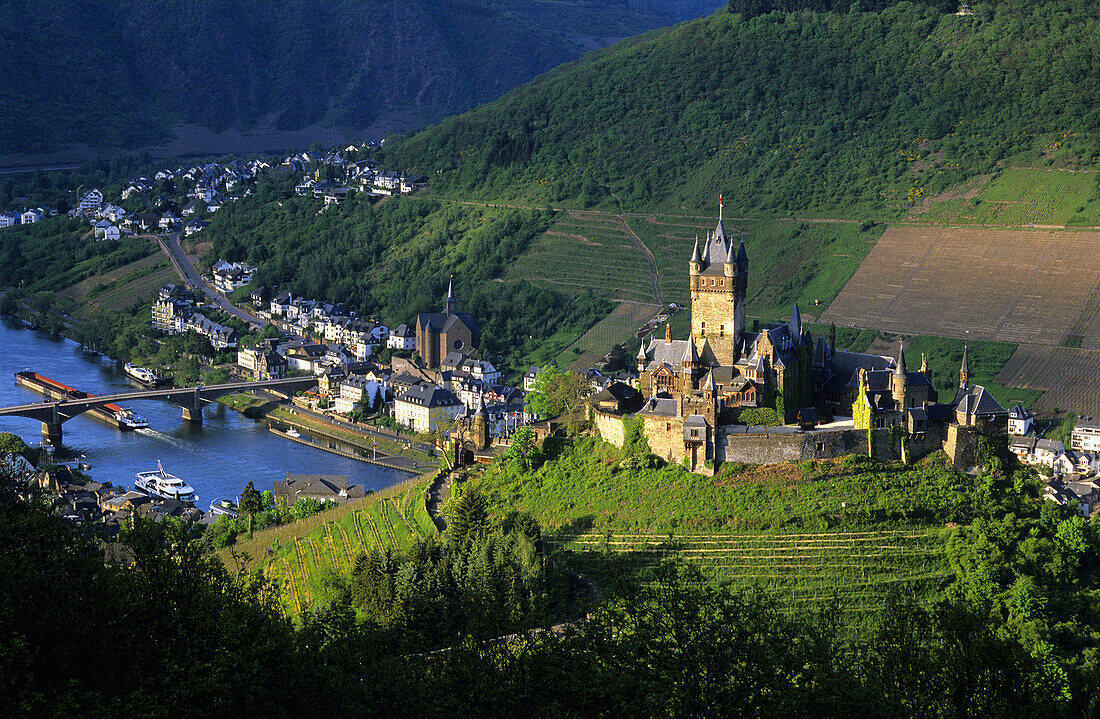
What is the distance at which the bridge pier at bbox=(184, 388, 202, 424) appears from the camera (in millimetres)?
101812

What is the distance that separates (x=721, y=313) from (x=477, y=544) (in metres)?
16.0

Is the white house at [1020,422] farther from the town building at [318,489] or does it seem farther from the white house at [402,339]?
the white house at [402,339]

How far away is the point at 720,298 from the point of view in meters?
59.1

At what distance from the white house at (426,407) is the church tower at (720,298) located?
38534 millimetres

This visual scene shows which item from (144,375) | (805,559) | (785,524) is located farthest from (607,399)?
(144,375)

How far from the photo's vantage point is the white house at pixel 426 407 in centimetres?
9562

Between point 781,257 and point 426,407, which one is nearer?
point 426,407

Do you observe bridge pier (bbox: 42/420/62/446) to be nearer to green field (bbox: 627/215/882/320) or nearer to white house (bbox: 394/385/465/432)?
white house (bbox: 394/385/465/432)

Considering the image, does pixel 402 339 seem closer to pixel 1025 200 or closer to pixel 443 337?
pixel 443 337

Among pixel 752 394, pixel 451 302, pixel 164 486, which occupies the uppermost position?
pixel 752 394

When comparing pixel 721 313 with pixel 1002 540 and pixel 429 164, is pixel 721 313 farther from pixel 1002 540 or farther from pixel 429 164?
pixel 429 164

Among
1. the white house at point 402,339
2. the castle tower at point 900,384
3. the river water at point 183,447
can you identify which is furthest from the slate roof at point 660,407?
the white house at point 402,339

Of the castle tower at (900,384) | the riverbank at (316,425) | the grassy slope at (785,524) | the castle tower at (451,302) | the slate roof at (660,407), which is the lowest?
the riverbank at (316,425)

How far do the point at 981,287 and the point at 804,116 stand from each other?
123ft
